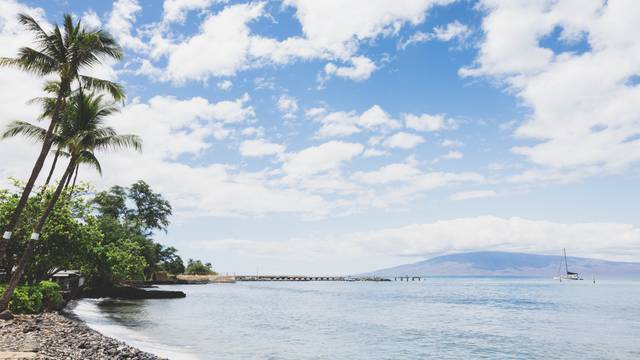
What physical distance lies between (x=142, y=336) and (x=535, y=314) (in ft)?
160

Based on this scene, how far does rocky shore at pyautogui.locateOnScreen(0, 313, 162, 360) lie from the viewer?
17.7 metres

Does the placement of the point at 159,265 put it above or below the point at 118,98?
below

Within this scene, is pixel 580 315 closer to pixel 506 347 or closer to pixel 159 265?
pixel 506 347

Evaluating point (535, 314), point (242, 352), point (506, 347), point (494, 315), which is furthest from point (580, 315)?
point (242, 352)

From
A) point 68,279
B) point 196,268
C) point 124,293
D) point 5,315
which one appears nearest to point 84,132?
point 5,315

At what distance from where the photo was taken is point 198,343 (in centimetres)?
2941

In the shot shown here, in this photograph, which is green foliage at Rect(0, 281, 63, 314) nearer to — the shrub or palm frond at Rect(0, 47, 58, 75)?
the shrub

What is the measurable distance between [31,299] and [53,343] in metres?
10.8

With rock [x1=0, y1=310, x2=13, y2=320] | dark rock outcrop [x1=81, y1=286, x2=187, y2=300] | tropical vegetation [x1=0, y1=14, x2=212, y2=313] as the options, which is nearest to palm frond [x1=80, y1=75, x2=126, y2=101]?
tropical vegetation [x1=0, y1=14, x2=212, y2=313]

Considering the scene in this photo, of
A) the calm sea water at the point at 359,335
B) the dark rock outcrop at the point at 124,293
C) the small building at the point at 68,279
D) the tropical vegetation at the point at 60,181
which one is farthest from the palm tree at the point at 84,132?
the dark rock outcrop at the point at 124,293

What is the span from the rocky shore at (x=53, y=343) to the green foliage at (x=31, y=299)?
2148 millimetres

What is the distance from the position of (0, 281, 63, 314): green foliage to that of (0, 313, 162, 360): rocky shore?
215cm

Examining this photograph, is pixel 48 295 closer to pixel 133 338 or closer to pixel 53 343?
pixel 133 338

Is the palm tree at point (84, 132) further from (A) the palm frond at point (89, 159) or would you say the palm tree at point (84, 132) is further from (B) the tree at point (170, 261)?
(B) the tree at point (170, 261)
